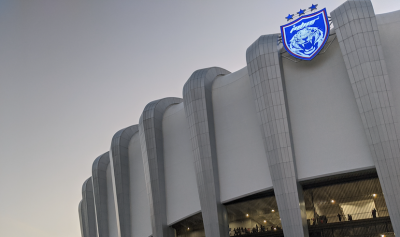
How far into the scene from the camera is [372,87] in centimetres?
3209

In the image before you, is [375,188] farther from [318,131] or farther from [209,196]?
[209,196]

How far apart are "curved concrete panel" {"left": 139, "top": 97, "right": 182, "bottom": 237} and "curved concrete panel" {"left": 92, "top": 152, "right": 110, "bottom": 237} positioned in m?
17.9

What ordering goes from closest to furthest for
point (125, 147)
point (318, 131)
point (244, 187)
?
point (318, 131) < point (244, 187) < point (125, 147)

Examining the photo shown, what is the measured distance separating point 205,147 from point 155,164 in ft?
29.4

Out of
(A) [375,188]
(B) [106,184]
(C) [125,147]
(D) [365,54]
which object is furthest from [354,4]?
(B) [106,184]

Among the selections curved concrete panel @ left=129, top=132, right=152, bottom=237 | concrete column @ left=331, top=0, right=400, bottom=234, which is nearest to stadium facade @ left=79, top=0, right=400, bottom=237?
concrete column @ left=331, top=0, right=400, bottom=234

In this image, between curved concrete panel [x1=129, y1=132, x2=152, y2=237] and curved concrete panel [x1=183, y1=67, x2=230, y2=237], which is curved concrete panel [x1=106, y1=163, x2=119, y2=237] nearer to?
curved concrete panel [x1=129, y1=132, x2=152, y2=237]

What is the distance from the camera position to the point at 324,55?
Result: 36625 mm

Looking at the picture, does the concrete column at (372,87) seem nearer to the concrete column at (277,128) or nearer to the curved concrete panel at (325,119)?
the curved concrete panel at (325,119)

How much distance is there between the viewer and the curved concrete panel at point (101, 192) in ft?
203

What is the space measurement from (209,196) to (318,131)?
12602mm

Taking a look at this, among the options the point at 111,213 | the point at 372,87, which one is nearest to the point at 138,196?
the point at 111,213

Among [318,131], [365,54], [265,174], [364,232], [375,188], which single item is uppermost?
[365,54]

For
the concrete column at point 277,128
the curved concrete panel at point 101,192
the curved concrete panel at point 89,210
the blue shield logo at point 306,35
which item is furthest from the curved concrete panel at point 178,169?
the curved concrete panel at point 89,210
